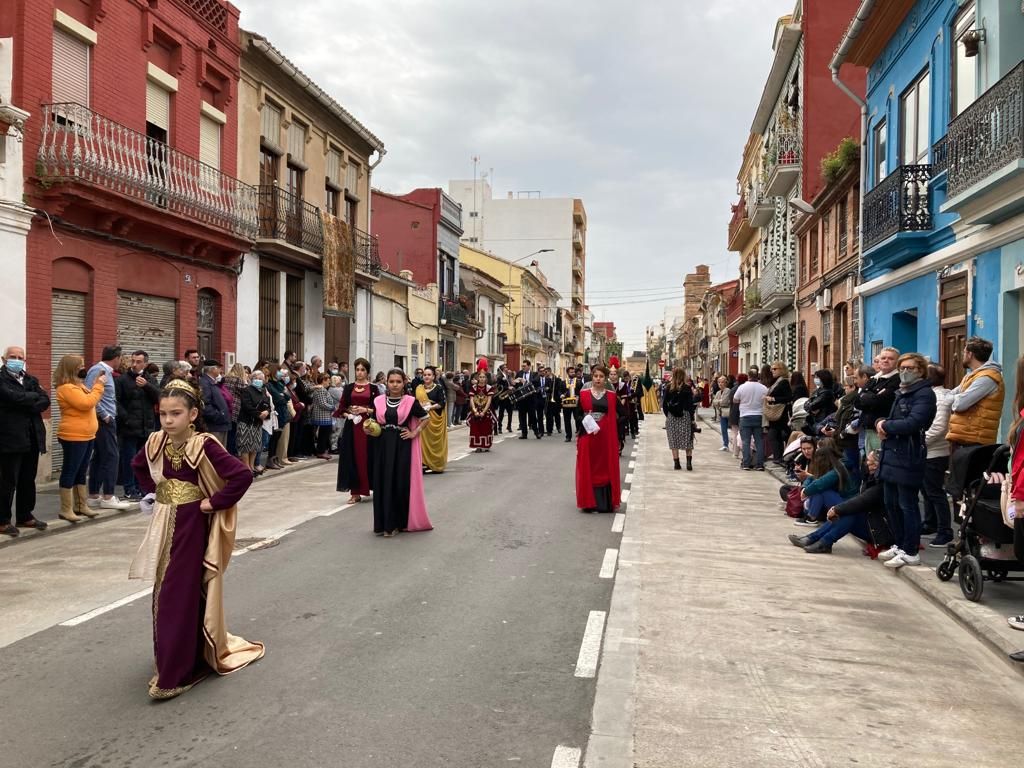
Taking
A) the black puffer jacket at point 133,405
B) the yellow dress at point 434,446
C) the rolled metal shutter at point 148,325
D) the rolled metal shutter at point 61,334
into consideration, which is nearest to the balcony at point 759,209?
the yellow dress at point 434,446

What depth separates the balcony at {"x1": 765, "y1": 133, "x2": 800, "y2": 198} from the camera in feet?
86.3

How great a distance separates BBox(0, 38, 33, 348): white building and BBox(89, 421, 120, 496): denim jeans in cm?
312

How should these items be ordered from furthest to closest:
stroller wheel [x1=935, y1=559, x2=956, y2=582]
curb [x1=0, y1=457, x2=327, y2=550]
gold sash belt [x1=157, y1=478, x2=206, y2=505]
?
curb [x1=0, y1=457, x2=327, y2=550] < stroller wheel [x1=935, y1=559, x2=956, y2=582] < gold sash belt [x1=157, y1=478, x2=206, y2=505]

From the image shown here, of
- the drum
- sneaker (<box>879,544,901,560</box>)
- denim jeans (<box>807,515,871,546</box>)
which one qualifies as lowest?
sneaker (<box>879,544,901,560</box>)

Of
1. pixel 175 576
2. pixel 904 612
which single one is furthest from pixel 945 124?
pixel 175 576

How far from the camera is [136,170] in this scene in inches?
613

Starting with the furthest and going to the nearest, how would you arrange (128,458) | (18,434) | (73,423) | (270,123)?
1. (270,123)
2. (128,458)
3. (73,423)
4. (18,434)

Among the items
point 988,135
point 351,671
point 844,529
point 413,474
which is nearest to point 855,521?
point 844,529

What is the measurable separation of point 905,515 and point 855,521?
0.81 metres

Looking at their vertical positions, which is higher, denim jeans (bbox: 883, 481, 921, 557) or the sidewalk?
denim jeans (bbox: 883, 481, 921, 557)

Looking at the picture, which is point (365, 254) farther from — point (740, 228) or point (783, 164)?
point (740, 228)

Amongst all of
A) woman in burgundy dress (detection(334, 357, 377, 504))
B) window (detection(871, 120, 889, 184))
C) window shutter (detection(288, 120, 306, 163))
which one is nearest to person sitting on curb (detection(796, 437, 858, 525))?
woman in burgundy dress (detection(334, 357, 377, 504))

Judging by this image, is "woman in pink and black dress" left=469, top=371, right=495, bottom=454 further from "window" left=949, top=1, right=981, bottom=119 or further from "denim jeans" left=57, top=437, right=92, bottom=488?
"window" left=949, top=1, right=981, bottom=119

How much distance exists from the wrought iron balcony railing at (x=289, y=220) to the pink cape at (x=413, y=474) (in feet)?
41.9
